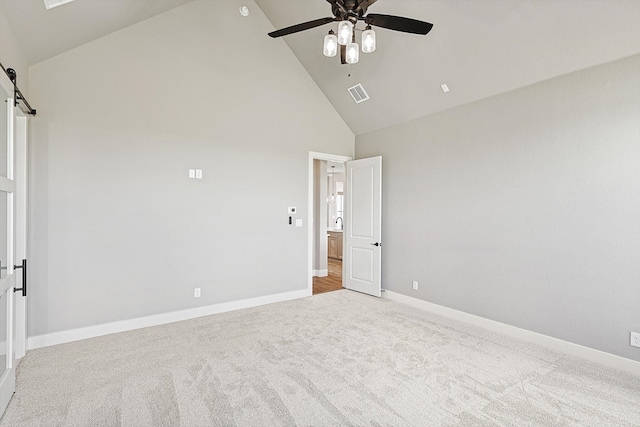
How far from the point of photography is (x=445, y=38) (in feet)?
10.9

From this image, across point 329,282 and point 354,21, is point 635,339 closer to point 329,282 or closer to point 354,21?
point 354,21

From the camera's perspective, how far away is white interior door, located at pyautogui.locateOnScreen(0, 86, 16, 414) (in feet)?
7.11

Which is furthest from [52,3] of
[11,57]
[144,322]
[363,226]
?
[363,226]

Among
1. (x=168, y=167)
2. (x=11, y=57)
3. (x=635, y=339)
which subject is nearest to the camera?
(x=11, y=57)

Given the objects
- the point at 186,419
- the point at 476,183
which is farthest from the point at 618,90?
the point at 186,419

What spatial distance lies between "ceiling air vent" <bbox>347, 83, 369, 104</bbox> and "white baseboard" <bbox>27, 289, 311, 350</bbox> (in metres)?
3.20

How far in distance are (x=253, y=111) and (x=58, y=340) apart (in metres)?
3.53

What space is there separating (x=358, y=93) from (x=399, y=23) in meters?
2.40

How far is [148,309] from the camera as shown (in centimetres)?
366

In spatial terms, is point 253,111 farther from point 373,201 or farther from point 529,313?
point 529,313

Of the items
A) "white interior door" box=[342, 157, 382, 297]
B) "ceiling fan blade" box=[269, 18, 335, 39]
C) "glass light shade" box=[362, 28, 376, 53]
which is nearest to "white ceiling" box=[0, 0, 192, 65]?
"ceiling fan blade" box=[269, 18, 335, 39]

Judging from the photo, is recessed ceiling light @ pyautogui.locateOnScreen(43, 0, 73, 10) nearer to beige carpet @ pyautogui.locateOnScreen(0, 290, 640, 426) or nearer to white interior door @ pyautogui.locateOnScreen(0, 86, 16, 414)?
white interior door @ pyautogui.locateOnScreen(0, 86, 16, 414)

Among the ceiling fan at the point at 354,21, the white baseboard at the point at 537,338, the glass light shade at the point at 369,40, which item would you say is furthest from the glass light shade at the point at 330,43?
the white baseboard at the point at 537,338

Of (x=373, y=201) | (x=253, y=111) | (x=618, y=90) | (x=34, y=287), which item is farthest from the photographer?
(x=373, y=201)
